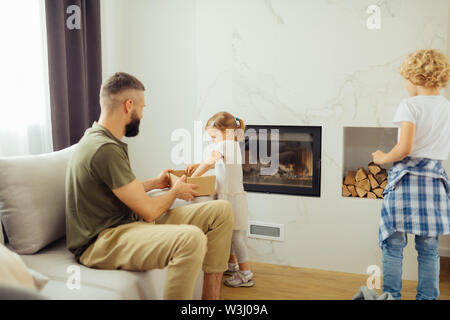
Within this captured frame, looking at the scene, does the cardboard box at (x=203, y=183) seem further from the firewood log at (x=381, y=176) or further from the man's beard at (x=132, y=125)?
the firewood log at (x=381, y=176)

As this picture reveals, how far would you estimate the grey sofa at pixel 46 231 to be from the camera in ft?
5.20

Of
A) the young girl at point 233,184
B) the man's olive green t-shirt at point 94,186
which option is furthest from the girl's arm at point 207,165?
the man's olive green t-shirt at point 94,186

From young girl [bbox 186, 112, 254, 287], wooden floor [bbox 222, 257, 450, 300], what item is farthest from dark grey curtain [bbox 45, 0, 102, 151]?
wooden floor [bbox 222, 257, 450, 300]

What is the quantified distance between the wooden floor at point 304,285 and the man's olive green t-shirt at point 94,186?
0.92 metres

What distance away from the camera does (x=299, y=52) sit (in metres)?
2.68

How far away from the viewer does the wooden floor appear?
230cm

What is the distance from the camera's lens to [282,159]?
2.93 meters

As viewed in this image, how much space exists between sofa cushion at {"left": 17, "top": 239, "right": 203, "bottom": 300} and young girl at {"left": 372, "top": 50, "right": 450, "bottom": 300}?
1201 mm

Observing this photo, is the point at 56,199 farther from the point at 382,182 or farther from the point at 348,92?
the point at 382,182

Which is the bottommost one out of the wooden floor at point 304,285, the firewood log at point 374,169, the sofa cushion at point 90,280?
the wooden floor at point 304,285

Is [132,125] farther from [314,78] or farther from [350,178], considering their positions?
[350,178]

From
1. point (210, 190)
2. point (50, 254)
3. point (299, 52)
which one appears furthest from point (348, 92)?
point (50, 254)

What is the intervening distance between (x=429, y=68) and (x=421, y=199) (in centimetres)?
63
